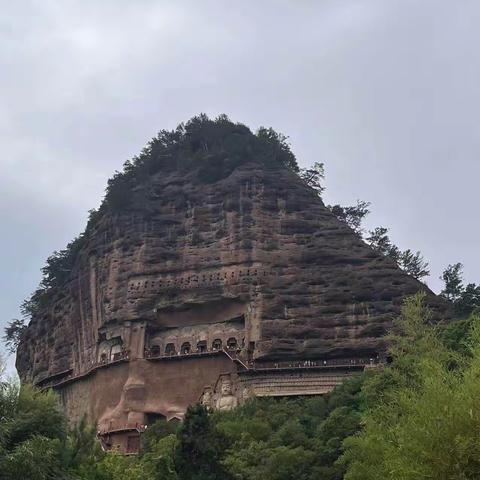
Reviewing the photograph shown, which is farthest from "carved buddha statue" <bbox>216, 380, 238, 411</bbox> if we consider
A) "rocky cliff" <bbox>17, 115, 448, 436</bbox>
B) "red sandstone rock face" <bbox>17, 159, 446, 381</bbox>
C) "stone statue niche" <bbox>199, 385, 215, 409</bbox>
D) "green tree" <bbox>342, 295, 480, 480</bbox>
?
"green tree" <bbox>342, 295, 480, 480</bbox>

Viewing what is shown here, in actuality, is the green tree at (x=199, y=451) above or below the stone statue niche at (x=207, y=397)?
below

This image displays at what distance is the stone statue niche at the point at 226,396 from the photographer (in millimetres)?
34156

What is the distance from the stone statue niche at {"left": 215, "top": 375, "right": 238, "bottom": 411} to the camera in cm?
3416

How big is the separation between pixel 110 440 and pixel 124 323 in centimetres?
564

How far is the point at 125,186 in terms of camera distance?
1705 inches

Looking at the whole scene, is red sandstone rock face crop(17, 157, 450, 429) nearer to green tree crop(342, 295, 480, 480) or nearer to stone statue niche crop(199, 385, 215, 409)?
stone statue niche crop(199, 385, 215, 409)

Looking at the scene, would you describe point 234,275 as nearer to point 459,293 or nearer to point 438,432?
point 459,293

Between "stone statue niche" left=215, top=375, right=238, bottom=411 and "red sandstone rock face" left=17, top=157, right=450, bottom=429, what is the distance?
0.71 meters

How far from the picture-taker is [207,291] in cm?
3791

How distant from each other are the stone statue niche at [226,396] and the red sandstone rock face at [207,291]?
0.71m

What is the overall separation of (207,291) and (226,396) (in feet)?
17.7

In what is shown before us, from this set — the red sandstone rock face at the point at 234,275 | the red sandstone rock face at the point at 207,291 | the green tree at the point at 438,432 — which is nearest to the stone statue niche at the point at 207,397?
the red sandstone rock face at the point at 207,291

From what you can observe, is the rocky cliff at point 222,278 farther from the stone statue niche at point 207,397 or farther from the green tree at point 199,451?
the green tree at point 199,451

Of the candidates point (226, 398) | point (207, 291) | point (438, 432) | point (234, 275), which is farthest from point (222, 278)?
point (438, 432)
